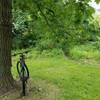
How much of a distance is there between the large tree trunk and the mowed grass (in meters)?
0.88

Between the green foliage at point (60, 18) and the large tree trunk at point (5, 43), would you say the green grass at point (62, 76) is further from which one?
the green foliage at point (60, 18)

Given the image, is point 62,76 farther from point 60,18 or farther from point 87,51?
point 87,51

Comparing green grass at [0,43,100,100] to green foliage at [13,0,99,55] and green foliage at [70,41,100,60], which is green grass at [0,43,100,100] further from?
green foliage at [13,0,99,55]

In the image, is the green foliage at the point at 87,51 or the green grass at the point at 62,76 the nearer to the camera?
the green grass at the point at 62,76

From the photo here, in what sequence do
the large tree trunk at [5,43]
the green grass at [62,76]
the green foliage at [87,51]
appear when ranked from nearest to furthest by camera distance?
the large tree trunk at [5,43], the green grass at [62,76], the green foliage at [87,51]

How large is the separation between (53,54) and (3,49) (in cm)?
414

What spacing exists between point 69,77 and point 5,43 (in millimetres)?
1858

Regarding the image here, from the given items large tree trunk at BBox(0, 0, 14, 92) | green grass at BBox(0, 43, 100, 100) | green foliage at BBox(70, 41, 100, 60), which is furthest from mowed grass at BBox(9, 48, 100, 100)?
large tree trunk at BBox(0, 0, 14, 92)

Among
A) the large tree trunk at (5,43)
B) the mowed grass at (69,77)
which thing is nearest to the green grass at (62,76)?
the mowed grass at (69,77)

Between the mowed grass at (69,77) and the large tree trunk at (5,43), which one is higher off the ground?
the large tree trunk at (5,43)

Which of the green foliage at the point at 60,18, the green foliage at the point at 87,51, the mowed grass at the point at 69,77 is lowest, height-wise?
the mowed grass at the point at 69,77

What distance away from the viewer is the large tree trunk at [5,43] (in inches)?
159

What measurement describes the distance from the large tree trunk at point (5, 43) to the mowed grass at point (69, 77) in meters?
0.88

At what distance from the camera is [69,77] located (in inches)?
211
